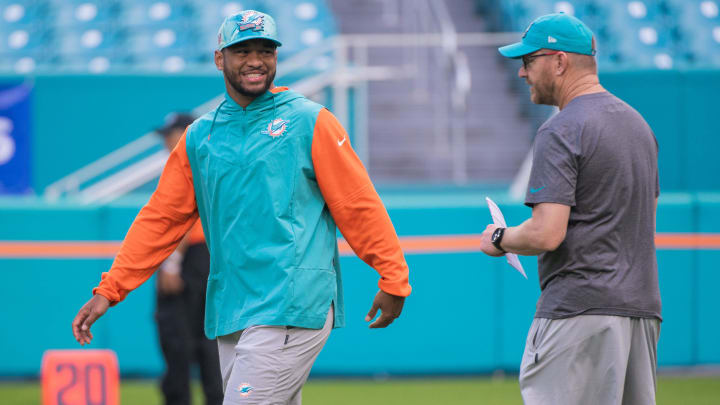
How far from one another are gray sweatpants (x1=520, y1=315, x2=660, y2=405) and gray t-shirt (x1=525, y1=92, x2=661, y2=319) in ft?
0.16

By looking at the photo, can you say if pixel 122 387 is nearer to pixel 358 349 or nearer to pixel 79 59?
pixel 358 349

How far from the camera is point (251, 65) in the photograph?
3693 millimetres

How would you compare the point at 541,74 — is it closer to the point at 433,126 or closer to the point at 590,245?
the point at 590,245

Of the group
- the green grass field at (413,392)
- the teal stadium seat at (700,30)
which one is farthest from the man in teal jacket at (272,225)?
the teal stadium seat at (700,30)

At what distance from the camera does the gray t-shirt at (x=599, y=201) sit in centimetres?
339

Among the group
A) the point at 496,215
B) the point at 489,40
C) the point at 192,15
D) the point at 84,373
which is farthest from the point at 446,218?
the point at 192,15

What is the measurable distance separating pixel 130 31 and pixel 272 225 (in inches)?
365

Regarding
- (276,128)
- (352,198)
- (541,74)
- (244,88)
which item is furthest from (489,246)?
(244,88)

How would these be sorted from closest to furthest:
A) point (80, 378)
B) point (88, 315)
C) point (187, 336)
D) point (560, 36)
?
1. point (560, 36)
2. point (88, 315)
3. point (80, 378)
4. point (187, 336)

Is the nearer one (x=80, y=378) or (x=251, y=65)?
(x=251, y=65)

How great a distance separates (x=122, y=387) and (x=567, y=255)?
18.7 feet

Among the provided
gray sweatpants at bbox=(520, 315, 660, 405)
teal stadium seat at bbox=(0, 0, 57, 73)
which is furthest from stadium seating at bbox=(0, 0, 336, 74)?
gray sweatpants at bbox=(520, 315, 660, 405)

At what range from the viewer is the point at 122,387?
826 cm

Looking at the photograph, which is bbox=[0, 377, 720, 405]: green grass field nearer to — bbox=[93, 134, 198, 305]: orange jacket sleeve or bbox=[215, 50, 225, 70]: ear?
bbox=[93, 134, 198, 305]: orange jacket sleeve
